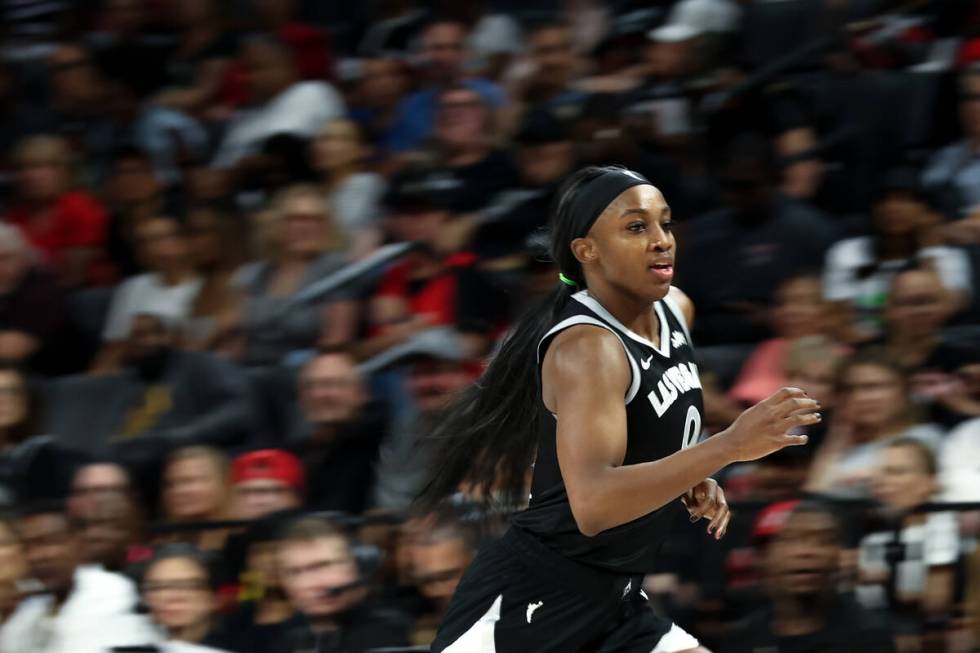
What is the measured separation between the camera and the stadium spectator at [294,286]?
22.7ft

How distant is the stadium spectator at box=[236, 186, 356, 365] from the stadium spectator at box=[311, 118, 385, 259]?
16cm

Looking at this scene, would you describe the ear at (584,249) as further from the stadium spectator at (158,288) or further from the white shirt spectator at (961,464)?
the stadium spectator at (158,288)

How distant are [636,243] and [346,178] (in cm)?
392

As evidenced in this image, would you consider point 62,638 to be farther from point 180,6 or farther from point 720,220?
point 180,6

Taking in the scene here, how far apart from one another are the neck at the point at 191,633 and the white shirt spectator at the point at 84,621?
0.08 metres

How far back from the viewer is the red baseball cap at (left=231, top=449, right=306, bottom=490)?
6.04 meters

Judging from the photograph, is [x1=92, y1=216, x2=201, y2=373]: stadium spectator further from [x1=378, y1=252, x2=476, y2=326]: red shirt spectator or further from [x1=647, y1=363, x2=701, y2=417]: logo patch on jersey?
[x1=647, y1=363, x2=701, y2=417]: logo patch on jersey

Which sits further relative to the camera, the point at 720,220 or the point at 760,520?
the point at 720,220

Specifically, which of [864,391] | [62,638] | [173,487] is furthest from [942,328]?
[62,638]

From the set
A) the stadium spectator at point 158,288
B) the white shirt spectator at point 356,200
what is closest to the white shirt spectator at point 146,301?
the stadium spectator at point 158,288

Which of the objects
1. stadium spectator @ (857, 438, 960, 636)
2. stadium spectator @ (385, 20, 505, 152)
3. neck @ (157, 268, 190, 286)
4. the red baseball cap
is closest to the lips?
stadium spectator @ (857, 438, 960, 636)

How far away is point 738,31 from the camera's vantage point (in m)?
7.88

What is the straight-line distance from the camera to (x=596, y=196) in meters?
3.81

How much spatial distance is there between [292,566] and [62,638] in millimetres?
895
